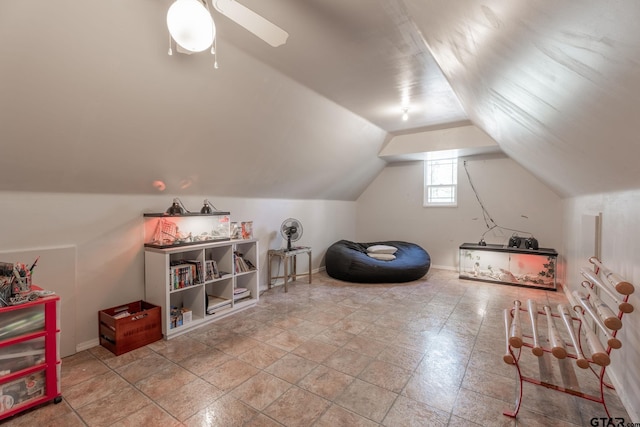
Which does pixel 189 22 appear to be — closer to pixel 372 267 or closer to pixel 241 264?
pixel 241 264

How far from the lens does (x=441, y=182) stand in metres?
6.00

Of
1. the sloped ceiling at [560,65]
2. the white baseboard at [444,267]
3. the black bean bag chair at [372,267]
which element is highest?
the sloped ceiling at [560,65]

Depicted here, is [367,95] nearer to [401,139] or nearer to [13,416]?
[401,139]

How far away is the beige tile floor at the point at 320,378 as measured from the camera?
179cm

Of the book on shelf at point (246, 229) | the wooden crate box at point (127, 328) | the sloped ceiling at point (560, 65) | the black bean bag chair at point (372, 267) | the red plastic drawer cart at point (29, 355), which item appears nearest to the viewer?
the sloped ceiling at point (560, 65)

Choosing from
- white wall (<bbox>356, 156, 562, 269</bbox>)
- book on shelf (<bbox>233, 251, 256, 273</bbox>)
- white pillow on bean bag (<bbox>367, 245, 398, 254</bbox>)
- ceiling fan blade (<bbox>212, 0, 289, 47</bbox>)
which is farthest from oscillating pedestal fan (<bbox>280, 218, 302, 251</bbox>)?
ceiling fan blade (<bbox>212, 0, 289, 47</bbox>)

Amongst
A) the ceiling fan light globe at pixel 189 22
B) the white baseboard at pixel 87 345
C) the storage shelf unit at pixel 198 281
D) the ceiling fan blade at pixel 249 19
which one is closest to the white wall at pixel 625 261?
the ceiling fan blade at pixel 249 19

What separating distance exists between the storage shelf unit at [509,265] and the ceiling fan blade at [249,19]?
493 cm

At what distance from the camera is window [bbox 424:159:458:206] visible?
587 centimetres

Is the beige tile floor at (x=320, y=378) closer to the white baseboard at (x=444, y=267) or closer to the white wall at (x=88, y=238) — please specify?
the white wall at (x=88, y=238)

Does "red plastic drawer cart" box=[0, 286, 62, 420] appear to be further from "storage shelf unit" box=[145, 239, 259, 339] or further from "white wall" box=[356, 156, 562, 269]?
"white wall" box=[356, 156, 562, 269]

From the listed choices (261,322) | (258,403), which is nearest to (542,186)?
(261,322)

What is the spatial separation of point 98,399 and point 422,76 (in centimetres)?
367

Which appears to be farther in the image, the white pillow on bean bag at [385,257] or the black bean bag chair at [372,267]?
the white pillow on bean bag at [385,257]
